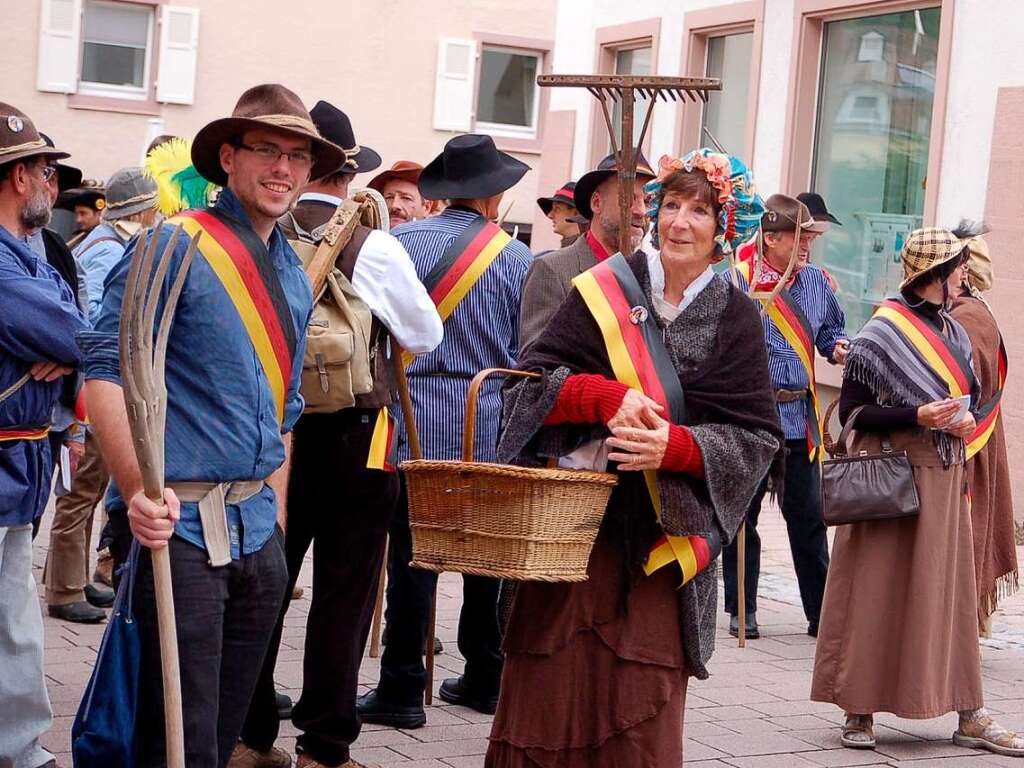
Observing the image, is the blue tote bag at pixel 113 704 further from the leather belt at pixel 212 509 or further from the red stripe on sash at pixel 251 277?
the red stripe on sash at pixel 251 277

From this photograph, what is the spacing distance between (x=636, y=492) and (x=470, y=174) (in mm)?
2713

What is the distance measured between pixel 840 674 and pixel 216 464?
11.4ft

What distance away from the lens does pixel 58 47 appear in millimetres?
22609

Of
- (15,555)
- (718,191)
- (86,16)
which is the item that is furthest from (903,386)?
(86,16)

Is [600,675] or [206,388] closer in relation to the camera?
[206,388]

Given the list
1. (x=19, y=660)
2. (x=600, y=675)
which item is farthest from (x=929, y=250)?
(x=19, y=660)

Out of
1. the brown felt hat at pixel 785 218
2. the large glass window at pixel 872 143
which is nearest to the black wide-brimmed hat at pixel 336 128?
the brown felt hat at pixel 785 218

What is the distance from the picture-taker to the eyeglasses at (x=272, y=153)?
4.32 m

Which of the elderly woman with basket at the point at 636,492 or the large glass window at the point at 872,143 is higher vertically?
the large glass window at the point at 872,143

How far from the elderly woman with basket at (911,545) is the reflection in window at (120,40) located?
1832 cm

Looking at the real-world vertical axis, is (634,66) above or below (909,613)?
above

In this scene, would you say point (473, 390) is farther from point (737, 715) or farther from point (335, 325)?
point (737, 715)

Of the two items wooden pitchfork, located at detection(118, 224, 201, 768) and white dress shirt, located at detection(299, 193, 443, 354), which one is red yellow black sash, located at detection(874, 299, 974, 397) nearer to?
white dress shirt, located at detection(299, 193, 443, 354)

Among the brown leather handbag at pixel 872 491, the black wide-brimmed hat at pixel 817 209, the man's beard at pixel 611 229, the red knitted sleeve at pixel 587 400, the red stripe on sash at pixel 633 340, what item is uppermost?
the black wide-brimmed hat at pixel 817 209
